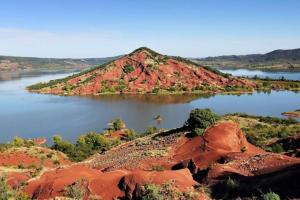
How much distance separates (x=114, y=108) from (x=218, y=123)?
6893 centimetres

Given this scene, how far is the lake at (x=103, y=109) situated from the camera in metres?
80.6

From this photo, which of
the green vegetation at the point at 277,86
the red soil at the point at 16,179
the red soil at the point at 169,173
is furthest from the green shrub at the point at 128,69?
the red soil at the point at 16,179

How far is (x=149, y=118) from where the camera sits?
90125 millimetres

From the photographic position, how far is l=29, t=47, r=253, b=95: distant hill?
5974 inches

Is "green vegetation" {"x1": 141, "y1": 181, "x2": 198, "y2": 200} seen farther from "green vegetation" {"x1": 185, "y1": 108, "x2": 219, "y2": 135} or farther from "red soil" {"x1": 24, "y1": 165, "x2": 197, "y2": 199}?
"green vegetation" {"x1": 185, "y1": 108, "x2": 219, "y2": 135}

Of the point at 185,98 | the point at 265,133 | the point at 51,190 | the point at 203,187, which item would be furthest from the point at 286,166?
the point at 185,98

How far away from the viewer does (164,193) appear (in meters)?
22.0

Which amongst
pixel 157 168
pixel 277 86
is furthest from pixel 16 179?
pixel 277 86

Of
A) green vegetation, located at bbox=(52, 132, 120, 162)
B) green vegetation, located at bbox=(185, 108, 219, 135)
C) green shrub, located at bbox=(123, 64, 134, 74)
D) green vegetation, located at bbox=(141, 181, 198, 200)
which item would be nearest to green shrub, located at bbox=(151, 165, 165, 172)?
green vegetation, located at bbox=(185, 108, 219, 135)

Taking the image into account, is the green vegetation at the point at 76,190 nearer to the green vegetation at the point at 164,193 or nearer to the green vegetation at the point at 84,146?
the green vegetation at the point at 164,193

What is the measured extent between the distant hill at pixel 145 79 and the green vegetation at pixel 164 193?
406ft

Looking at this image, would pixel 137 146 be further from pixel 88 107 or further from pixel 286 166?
pixel 88 107

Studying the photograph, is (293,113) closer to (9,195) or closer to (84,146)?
(84,146)

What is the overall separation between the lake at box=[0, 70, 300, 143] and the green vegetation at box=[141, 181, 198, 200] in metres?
49.5
